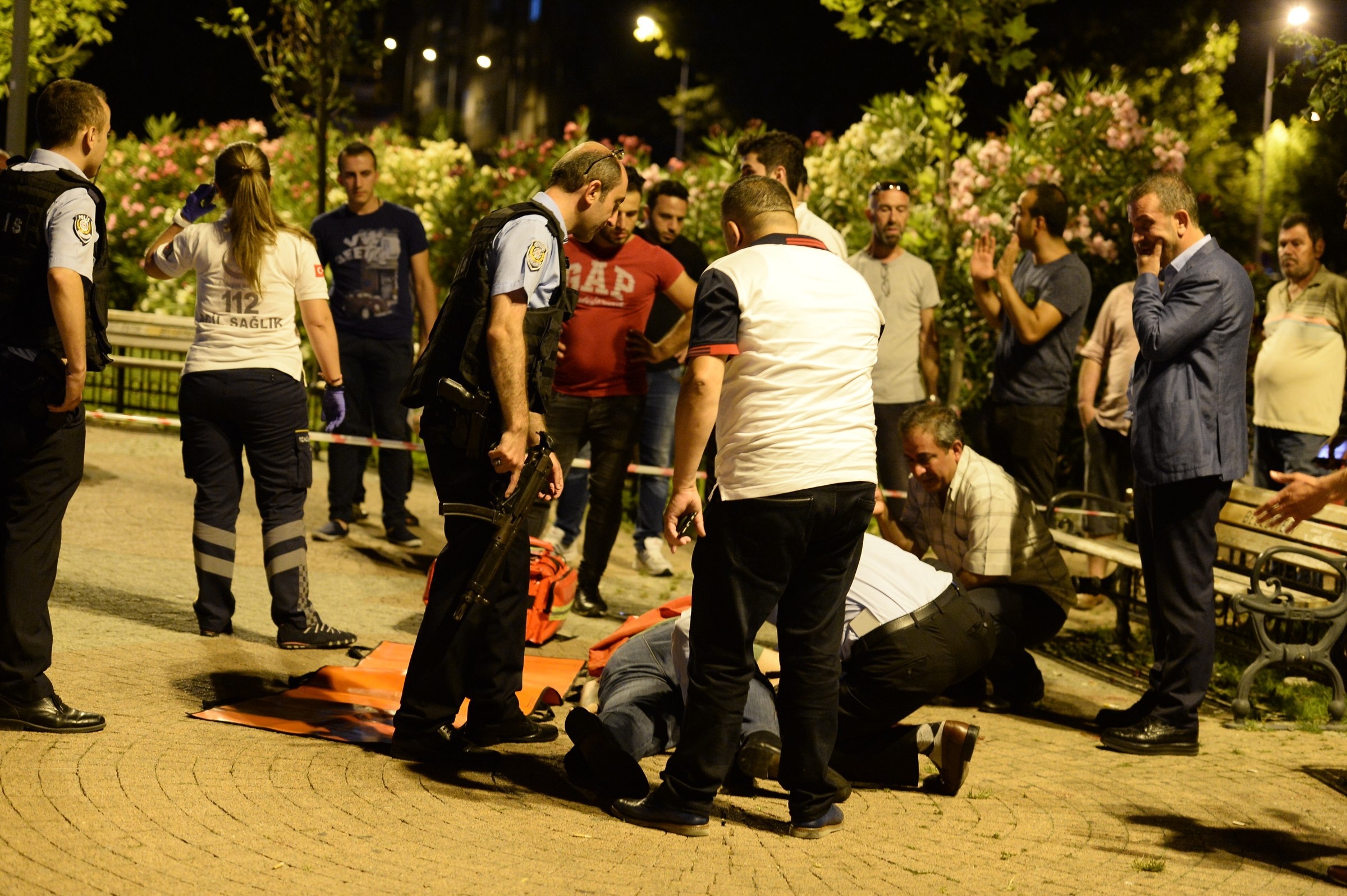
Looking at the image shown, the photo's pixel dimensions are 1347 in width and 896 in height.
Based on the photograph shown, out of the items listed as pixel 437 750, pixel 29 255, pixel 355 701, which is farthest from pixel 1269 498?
pixel 29 255

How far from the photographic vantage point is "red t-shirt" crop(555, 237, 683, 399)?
7004mm

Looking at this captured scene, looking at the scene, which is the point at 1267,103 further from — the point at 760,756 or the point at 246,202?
the point at 760,756

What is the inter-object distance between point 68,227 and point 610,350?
9.38ft

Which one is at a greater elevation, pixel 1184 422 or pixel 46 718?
pixel 1184 422

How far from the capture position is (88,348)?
16.4 feet

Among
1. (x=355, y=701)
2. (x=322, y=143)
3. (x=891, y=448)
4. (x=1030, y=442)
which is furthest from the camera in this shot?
(x=322, y=143)

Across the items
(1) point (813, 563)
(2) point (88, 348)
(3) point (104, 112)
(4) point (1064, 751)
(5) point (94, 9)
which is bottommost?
(4) point (1064, 751)

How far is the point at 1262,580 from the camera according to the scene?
6.81 meters

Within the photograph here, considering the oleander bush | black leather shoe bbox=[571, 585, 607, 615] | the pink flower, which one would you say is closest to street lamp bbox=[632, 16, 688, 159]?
the oleander bush

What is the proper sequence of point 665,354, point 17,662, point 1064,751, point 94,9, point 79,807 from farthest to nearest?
1. point 94,9
2. point 665,354
3. point 1064,751
4. point 17,662
5. point 79,807

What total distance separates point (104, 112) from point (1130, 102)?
7.31 metres

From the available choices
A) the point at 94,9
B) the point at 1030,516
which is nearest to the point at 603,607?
the point at 1030,516

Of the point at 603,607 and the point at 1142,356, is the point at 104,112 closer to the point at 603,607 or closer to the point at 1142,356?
the point at 603,607

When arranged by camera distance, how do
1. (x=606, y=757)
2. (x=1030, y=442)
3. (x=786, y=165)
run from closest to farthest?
(x=606, y=757) → (x=786, y=165) → (x=1030, y=442)
